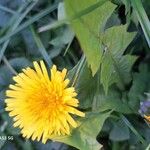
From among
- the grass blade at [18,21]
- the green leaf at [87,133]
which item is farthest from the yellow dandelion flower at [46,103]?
the grass blade at [18,21]

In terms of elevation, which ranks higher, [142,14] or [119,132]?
[142,14]

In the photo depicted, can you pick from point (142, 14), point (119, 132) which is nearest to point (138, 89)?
point (119, 132)

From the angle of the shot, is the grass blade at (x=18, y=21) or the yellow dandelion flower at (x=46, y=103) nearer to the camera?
the yellow dandelion flower at (x=46, y=103)

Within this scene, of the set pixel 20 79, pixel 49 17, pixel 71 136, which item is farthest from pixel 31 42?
pixel 71 136

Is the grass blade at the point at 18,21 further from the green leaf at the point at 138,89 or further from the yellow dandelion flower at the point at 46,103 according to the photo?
the green leaf at the point at 138,89

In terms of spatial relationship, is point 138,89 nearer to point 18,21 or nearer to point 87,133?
point 87,133

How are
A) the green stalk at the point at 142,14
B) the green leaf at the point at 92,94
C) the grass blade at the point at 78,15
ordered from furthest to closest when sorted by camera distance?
the green leaf at the point at 92,94, the green stalk at the point at 142,14, the grass blade at the point at 78,15

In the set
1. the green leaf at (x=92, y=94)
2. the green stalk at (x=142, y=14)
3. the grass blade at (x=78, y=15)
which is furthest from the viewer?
the green leaf at (x=92, y=94)
